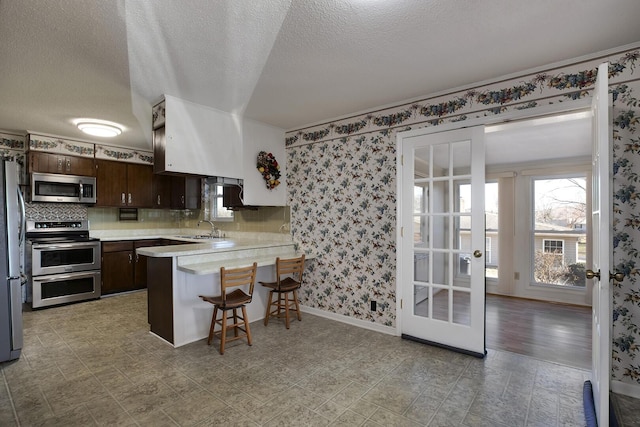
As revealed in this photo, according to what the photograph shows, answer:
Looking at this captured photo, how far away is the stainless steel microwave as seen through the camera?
4.37m

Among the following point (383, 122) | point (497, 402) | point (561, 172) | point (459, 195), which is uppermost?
point (383, 122)

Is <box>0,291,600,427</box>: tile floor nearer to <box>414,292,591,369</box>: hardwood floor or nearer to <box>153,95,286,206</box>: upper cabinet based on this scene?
<box>414,292,591,369</box>: hardwood floor

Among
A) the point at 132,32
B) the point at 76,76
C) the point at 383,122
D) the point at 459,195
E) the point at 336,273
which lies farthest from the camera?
the point at 336,273

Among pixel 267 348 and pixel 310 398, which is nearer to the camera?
pixel 310 398

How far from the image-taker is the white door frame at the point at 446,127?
2.46m

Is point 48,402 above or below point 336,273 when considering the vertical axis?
below

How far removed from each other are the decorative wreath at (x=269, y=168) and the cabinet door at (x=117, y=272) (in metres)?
2.76

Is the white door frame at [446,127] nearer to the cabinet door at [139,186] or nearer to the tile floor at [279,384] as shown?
the tile floor at [279,384]

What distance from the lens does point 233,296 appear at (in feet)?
10.2

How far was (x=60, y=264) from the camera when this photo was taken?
436cm

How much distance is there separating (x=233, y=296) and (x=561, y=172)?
199 inches

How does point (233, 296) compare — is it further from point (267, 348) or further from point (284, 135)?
point (284, 135)

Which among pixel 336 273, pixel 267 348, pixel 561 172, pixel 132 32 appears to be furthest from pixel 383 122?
pixel 561 172

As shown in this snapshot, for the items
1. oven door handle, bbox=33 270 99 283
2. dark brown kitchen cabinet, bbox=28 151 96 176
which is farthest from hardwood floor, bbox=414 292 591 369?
dark brown kitchen cabinet, bbox=28 151 96 176
